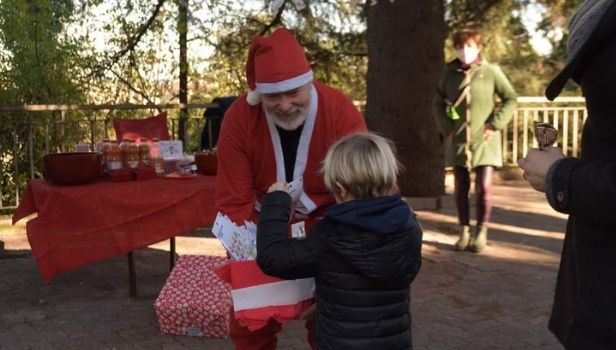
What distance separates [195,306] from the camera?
413 centimetres

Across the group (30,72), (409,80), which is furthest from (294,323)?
(30,72)

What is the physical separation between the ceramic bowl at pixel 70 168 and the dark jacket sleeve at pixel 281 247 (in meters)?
2.27

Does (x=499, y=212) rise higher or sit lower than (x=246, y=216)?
lower

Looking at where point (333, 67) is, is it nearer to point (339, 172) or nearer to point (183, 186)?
point (183, 186)

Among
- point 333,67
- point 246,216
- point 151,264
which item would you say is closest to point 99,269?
point 151,264

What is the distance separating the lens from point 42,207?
429cm

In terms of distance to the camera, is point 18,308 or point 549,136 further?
point 18,308

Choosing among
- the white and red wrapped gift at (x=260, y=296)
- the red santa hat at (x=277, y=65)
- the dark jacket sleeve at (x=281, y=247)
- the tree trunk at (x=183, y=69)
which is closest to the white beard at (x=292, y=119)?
the red santa hat at (x=277, y=65)

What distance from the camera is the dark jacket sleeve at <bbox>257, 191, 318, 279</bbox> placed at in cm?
234

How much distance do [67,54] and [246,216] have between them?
771cm

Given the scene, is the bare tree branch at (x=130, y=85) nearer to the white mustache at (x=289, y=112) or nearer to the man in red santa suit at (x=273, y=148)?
the man in red santa suit at (x=273, y=148)

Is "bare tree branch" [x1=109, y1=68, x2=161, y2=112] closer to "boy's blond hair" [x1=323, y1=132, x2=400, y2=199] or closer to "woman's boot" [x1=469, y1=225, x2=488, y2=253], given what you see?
"woman's boot" [x1=469, y1=225, x2=488, y2=253]

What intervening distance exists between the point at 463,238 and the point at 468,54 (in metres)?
1.63

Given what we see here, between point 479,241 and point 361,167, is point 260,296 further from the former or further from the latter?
point 479,241
